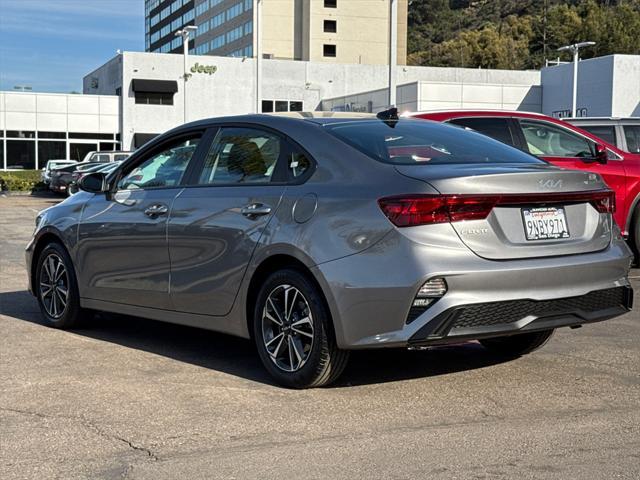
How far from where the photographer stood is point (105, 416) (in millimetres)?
4820

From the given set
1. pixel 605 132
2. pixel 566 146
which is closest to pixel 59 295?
pixel 566 146

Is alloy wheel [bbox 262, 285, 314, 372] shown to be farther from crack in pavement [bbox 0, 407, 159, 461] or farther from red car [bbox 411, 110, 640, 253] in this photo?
red car [bbox 411, 110, 640, 253]

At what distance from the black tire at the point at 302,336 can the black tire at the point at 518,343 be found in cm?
146

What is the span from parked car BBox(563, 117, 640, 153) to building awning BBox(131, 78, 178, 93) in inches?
1804

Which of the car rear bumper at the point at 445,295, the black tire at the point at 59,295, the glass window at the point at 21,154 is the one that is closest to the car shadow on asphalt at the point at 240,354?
the black tire at the point at 59,295

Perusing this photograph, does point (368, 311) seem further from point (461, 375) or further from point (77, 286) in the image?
point (77, 286)

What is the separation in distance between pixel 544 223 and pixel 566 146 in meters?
5.98

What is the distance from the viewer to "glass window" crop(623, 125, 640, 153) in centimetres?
1222

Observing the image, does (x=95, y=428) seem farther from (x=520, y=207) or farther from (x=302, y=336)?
(x=520, y=207)

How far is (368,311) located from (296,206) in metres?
0.83

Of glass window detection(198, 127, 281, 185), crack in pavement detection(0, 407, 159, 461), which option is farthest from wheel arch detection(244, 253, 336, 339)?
crack in pavement detection(0, 407, 159, 461)

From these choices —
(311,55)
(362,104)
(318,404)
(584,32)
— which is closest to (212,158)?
(318,404)

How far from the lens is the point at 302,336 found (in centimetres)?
527

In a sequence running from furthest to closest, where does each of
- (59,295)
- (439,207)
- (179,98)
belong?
(179,98), (59,295), (439,207)
